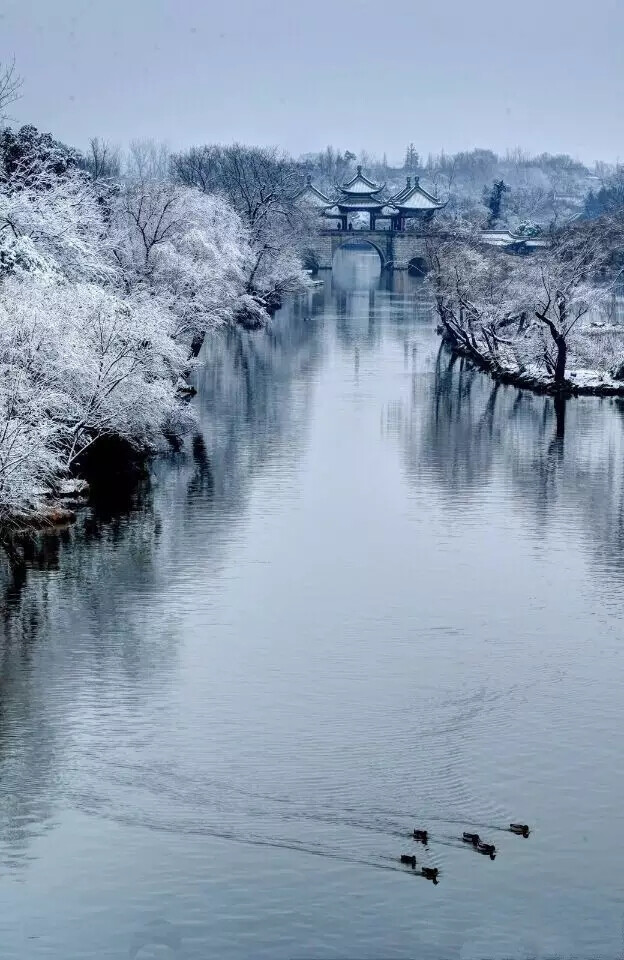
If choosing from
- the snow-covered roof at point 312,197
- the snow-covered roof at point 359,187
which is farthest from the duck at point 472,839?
the snow-covered roof at point 359,187

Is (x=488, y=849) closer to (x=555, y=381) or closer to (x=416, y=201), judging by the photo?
(x=555, y=381)

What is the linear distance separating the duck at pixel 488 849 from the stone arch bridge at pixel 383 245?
384ft

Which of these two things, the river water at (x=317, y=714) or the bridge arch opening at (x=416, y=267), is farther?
the bridge arch opening at (x=416, y=267)

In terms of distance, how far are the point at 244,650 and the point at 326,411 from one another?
2524 centimetres

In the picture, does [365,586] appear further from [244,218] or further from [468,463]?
[244,218]

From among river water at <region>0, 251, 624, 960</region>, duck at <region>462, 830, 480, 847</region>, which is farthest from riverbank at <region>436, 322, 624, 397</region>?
duck at <region>462, 830, 480, 847</region>

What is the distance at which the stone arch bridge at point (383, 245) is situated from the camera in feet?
434

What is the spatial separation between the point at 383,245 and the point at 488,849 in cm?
12347

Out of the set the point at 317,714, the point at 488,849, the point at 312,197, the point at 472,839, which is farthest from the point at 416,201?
the point at 488,849

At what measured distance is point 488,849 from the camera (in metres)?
17.1

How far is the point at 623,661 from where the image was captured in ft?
78.0

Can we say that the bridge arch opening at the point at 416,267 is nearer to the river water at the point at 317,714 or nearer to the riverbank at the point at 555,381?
the riverbank at the point at 555,381

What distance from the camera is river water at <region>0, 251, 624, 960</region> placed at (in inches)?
628

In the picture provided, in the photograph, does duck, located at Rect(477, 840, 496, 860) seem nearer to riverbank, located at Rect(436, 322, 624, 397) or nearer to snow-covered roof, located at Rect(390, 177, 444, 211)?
riverbank, located at Rect(436, 322, 624, 397)
